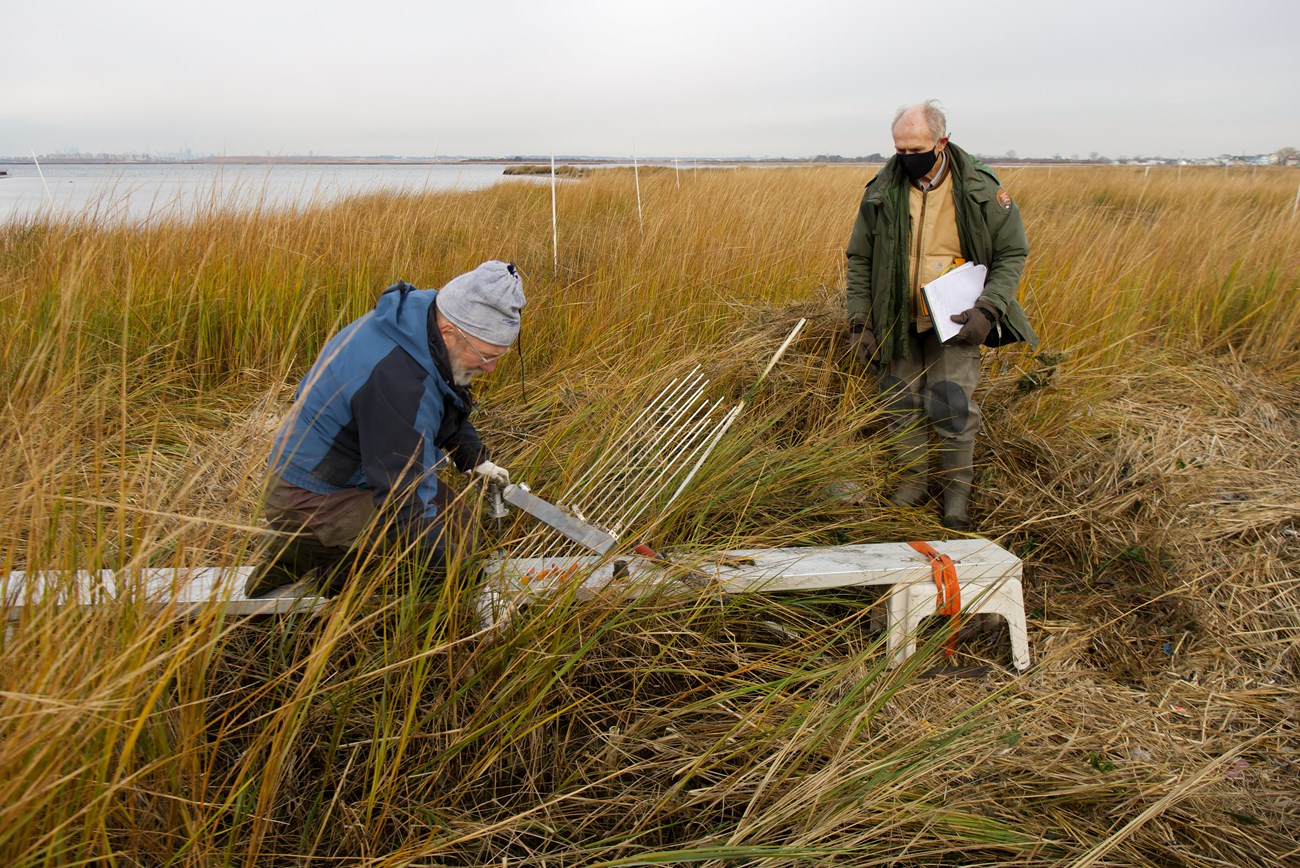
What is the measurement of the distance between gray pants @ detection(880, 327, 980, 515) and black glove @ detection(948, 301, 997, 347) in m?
0.19

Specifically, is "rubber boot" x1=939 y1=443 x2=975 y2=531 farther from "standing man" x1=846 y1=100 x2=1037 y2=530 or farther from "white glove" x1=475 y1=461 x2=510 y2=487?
"white glove" x1=475 y1=461 x2=510 y2=487

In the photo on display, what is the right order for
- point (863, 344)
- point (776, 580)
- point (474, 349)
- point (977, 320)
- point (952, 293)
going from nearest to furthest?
point (474, 349) < point (776, 580) < point (977, 320) < point (952, 293) < point (863, 344)

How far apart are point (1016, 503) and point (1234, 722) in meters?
1.14

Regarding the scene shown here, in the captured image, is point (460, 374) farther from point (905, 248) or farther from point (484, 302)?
point (905, 248)

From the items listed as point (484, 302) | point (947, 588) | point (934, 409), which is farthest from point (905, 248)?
point (484, 302)

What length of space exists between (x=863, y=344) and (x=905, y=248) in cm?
45

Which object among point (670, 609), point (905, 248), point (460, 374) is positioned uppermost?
point (905, 248)

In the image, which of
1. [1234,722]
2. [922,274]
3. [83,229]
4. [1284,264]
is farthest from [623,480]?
[1284,264]

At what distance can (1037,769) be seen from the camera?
2.05 m

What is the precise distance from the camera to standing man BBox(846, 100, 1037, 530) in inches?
131

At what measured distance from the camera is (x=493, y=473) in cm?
244

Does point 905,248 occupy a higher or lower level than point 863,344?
higher

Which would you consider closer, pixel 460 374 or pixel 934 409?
pixel 460 374

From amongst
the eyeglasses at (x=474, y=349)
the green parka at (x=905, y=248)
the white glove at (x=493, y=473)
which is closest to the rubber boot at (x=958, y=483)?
the green parka at (x=905, y=248)
